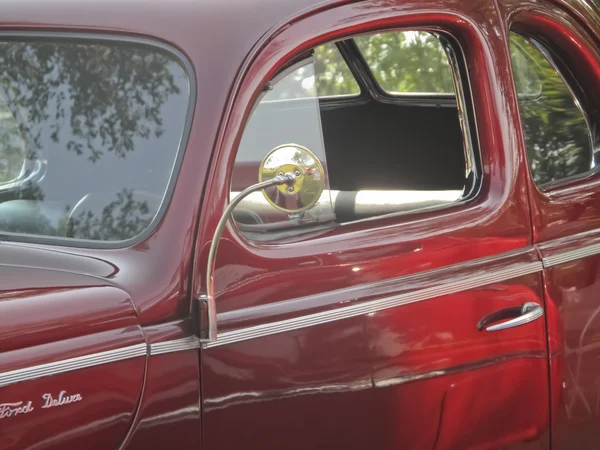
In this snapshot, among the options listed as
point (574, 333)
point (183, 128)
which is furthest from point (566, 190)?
point (183, 128)

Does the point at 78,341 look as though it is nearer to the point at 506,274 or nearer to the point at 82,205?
the point at 82,205

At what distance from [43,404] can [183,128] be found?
664 mm

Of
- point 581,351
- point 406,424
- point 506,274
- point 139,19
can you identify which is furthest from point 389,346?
point 139,19

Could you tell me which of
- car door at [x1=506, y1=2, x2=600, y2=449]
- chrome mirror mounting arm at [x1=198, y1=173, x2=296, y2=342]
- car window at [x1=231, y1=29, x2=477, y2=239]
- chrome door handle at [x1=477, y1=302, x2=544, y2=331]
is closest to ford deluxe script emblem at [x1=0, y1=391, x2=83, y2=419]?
chrome mirror mounting arm at [x1=198, y1=173, x2=296, y2=342]

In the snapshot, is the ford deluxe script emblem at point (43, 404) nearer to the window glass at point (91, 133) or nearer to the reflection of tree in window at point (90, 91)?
the window glass at point (91, 133)

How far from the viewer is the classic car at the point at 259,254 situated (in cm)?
193

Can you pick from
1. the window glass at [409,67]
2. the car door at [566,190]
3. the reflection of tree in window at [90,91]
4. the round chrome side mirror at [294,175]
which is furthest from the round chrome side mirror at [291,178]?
the window glass at [409,67]

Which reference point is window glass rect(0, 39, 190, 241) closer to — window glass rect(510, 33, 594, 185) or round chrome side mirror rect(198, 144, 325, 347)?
round chrome side mirror rect(198, 144, 325, 347)

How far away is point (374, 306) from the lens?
227cm

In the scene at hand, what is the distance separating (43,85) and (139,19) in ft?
0.86

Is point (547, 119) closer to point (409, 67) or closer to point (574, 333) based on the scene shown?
point (574, 333)

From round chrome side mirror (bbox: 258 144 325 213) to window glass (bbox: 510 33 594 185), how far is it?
841 millimetres

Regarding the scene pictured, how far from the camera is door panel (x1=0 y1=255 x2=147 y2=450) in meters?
1.77

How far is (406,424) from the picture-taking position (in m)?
2.33
